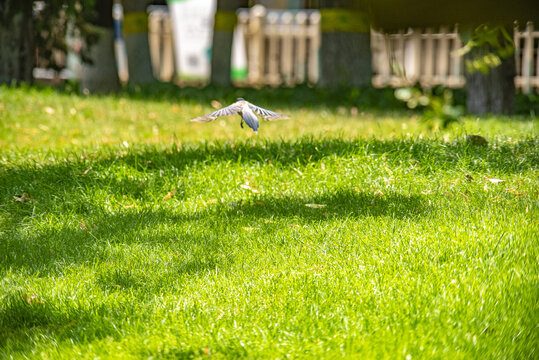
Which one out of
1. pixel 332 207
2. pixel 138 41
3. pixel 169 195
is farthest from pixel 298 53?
pixel 332 207

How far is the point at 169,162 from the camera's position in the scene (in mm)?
5258

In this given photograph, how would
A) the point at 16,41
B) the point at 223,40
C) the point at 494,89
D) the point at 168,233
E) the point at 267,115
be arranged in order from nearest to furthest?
the point at 267,115
the point at 168,233
the point at 494,89
the point at 16,41
the point at 223,40

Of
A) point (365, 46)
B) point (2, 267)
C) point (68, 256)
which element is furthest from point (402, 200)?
point (365, 46)

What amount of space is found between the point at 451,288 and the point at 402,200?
1.34 m

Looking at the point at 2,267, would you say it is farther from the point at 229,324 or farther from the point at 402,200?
the point at 402,200

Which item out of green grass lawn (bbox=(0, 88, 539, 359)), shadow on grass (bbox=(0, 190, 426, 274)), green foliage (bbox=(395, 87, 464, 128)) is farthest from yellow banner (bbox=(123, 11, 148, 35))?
green foliage (bbox=(395, 87, 464, 128))

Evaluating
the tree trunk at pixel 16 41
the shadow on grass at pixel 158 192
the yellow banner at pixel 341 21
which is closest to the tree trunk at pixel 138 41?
the tree trunk at pixel 16 41

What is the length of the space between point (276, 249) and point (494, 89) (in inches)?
222

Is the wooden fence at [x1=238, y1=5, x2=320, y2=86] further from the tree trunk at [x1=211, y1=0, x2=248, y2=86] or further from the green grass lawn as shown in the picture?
the green grass lawn

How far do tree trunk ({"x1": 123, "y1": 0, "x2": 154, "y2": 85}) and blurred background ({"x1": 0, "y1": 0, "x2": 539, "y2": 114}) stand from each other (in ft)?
0.07

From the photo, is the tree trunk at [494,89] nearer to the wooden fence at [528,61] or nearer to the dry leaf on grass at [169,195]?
the dry leaf on grass at [169,195]

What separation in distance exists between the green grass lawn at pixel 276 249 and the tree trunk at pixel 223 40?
7661 mm

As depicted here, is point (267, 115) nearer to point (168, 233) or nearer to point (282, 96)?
point (168, 233)

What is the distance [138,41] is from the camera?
46.0ft
